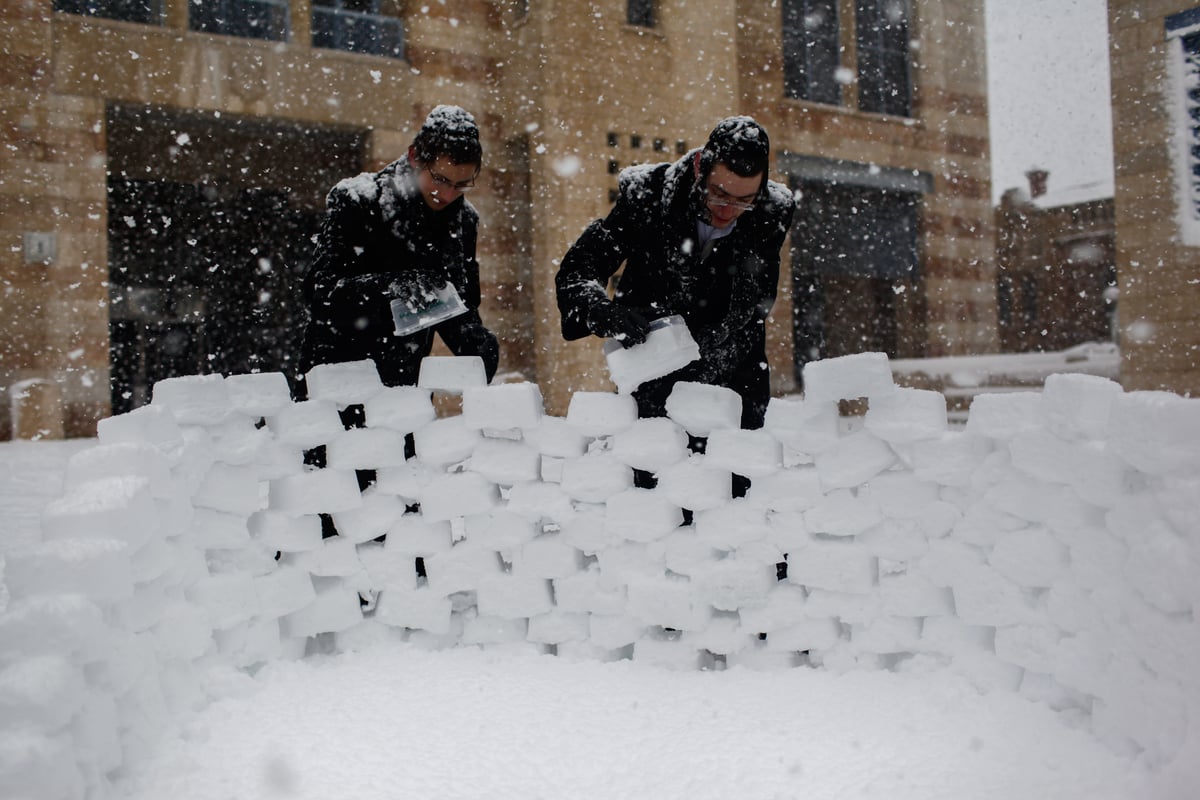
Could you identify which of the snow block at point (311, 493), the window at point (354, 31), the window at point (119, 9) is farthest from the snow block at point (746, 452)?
the window at point (119, 9)

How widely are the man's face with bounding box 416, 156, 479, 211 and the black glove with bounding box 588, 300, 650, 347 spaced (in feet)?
1.85

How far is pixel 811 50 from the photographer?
39.2 feet

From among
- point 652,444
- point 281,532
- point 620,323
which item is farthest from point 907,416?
point 281,532

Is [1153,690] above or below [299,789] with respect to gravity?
above

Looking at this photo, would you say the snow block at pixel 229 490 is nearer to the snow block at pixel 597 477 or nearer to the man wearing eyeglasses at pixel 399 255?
the man wearing eyeglasses at pixel 399 255

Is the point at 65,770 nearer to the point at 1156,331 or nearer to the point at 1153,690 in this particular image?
the point at 1153,690

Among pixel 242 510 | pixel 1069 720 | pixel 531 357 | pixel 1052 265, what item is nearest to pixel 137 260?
pixel 531 357

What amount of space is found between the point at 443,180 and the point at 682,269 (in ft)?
2.38

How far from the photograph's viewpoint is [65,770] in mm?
1398

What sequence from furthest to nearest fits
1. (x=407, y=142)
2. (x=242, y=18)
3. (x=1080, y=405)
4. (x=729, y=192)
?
(x=407, y=142) < (x=242, y=18) < (x=729, y=192) < (x=1080, y=405)

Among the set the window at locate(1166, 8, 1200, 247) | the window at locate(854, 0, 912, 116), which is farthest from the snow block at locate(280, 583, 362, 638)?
the window at locate(854, 0, 912, 116)

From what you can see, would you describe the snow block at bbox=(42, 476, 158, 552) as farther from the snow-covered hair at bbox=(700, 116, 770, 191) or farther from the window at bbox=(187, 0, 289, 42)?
the window at bbox=(187, 0, 289, 42)

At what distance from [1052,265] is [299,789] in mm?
22660

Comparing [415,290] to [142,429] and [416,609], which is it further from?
[416,609]
